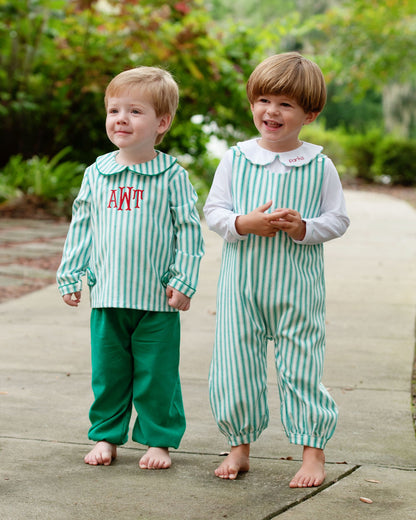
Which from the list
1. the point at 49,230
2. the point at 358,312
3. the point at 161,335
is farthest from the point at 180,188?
the point at 49,230

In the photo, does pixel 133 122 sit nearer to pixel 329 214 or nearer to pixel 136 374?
pixel 329 214

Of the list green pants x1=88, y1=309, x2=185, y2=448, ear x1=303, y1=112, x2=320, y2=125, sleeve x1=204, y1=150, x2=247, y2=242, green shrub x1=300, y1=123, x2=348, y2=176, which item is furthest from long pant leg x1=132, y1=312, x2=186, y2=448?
green shrub x1=300, y1=123, x2=348, y2=176

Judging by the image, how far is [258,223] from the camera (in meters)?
2.88

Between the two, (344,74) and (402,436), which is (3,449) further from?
(344,74)

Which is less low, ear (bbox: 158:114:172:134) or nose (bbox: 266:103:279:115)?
nose (bbox: 266:103:279:115)

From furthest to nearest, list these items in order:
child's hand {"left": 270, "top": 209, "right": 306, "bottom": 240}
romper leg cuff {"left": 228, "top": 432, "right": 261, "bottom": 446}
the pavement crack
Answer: romper leg cuff {"left": 228, "top": 432, "right": 261, "bottom": 446} < child's hand {"left": 270, "top": 209, "right": 306, "bottom": 240} < the pavement crack

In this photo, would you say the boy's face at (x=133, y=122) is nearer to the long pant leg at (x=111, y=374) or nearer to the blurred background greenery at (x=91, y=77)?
the long pant leg at (x=111, y=374)

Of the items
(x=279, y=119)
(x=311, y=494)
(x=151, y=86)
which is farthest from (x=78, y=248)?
(x=311, y=494)

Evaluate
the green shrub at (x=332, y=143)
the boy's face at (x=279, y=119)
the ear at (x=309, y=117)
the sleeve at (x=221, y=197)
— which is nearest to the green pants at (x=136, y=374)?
the sleeve at (x=221, y=197)

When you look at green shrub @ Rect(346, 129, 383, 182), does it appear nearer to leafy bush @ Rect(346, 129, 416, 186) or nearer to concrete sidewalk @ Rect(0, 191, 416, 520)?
leafy bush @ Rect(346, 129, 416, 186)

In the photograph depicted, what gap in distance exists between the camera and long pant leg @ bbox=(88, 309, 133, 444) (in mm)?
3127

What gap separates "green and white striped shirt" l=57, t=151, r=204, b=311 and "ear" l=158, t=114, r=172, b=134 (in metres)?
0.11

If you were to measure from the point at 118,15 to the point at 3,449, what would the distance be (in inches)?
416

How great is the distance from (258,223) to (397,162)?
71.6 ft
